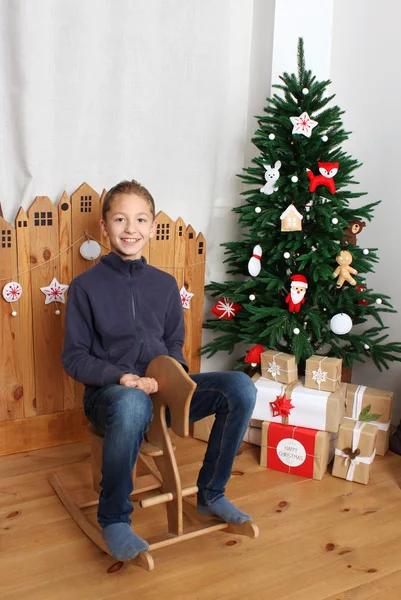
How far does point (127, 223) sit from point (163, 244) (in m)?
0.67

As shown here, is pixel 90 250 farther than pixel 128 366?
Yes

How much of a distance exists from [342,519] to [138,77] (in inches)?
71.1

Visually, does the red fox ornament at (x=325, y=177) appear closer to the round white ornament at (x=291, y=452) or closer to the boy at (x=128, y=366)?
the boy at (x=128, y=366)

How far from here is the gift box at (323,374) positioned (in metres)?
2.36

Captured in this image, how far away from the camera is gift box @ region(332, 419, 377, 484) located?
231cm

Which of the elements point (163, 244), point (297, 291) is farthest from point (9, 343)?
point (297, 291)

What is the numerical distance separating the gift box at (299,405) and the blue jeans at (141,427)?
1.69 ft

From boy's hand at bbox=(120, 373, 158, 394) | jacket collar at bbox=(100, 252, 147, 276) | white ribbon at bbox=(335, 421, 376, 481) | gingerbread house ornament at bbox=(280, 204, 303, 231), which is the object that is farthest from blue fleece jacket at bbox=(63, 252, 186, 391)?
white ribbon at bbox=(335, 421, 376, 481)

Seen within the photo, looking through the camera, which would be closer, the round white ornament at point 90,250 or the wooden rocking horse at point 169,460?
the wooden rocking horse at point 169,460

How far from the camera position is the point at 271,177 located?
2.45m

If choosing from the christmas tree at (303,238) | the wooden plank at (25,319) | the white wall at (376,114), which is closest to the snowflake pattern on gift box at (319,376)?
the christmas tree at (303,238)

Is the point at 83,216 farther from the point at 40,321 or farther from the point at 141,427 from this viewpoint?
the point at 141,427

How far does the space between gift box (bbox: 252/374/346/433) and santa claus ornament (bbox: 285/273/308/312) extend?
0.31m

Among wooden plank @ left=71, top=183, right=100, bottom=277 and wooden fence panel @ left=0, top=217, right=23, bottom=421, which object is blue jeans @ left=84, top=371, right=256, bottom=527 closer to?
wooden fence panel @ left=0, top=217, right=23, bottom=421
